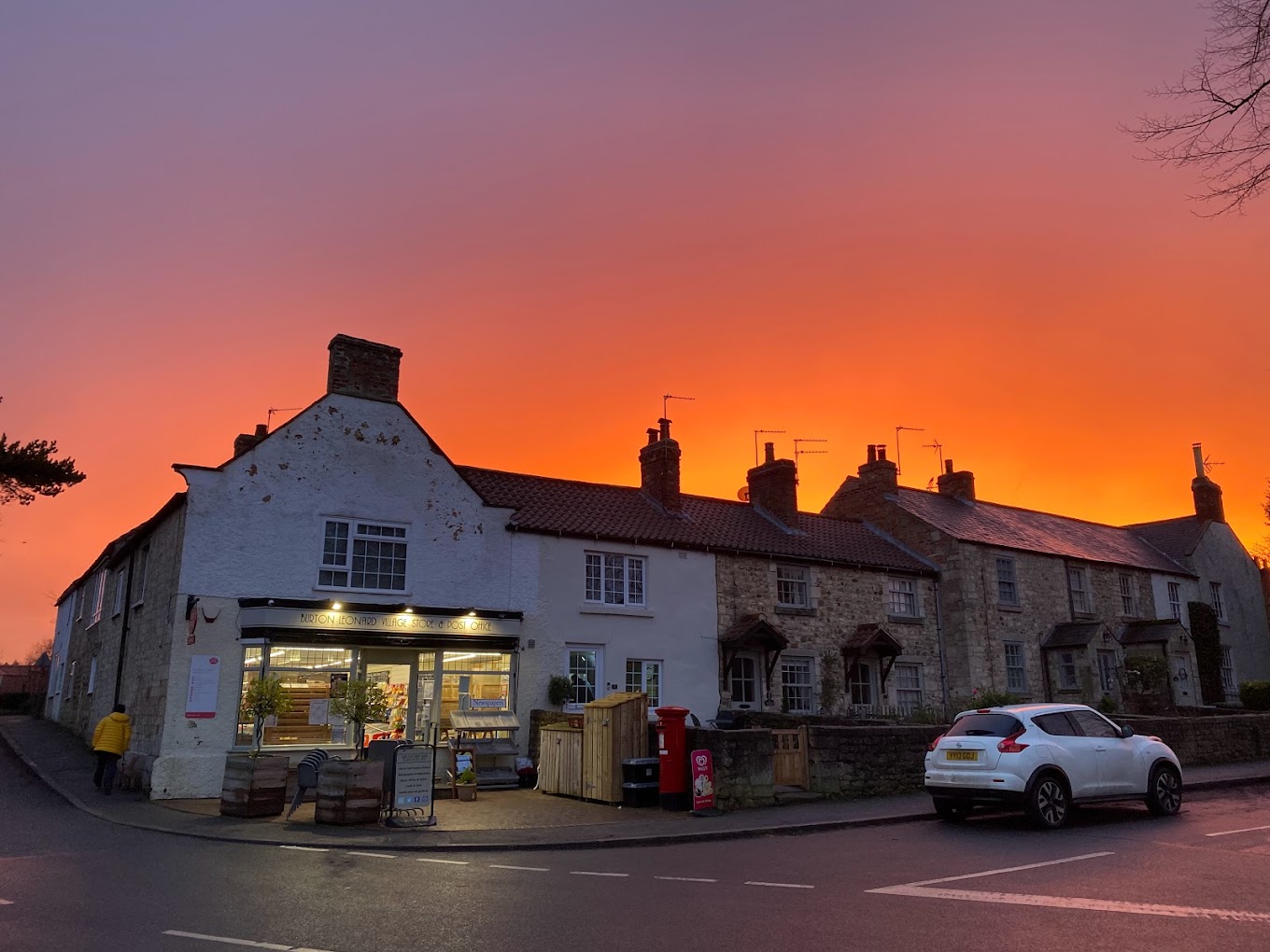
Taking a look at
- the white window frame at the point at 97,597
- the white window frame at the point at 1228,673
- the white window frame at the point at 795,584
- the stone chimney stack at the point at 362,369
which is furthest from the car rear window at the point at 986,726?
the white window frame at the point at 1228,673

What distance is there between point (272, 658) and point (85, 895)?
967 cm

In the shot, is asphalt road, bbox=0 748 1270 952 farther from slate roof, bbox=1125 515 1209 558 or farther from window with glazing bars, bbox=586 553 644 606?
slate roof, bbox=1125 515 1209 558

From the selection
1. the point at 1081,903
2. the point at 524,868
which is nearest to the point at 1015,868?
the point at 1081,903

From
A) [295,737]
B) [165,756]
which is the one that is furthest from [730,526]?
[165,756]

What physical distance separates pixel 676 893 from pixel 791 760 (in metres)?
8.75

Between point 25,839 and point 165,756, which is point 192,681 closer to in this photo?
point 165,756

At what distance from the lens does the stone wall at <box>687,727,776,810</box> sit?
15.3 m

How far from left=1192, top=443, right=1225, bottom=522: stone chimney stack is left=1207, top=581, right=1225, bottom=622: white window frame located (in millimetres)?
3519

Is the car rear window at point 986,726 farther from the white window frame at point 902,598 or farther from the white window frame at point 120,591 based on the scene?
the white window frame at point 120,591

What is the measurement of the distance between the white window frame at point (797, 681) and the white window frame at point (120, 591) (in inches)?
713

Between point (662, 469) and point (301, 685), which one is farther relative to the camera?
point (662, 469)

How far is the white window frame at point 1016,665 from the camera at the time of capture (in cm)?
3048

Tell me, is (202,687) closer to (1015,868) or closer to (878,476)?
(1015,868)

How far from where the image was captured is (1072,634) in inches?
1254
